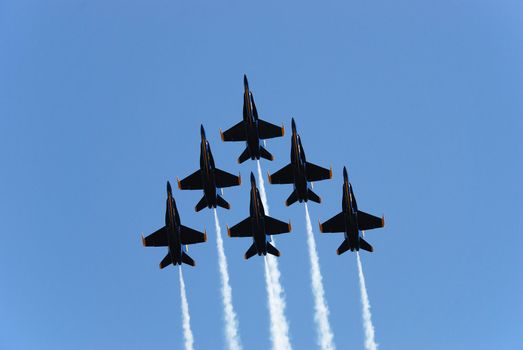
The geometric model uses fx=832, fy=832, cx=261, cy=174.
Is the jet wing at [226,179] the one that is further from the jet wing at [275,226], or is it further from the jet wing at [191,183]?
the jet wing at [275,226]

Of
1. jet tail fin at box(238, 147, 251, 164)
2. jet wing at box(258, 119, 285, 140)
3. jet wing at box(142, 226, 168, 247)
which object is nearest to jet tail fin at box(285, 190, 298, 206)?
jet tail fin at box(238, 147, 251, 164)

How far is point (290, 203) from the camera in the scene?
3875 inches

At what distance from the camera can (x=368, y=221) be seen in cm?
9719

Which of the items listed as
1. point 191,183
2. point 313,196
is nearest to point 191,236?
point 191,183

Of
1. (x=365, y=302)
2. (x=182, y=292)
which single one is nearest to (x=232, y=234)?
(x=182, y=292)

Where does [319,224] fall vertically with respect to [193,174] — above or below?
below

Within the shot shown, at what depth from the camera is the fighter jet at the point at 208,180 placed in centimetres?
9469

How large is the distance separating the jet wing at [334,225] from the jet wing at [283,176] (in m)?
6.92

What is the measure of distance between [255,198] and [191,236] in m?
10.0

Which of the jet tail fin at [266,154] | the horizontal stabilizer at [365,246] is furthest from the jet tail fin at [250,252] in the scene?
the horizontal stabilizer at [365,246]

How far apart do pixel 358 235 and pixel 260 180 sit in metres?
13.7

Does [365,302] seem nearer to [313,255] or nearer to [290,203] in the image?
[313,255]

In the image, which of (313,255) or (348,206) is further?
(313,255)

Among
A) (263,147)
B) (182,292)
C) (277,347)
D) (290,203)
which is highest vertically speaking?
(263,147)
